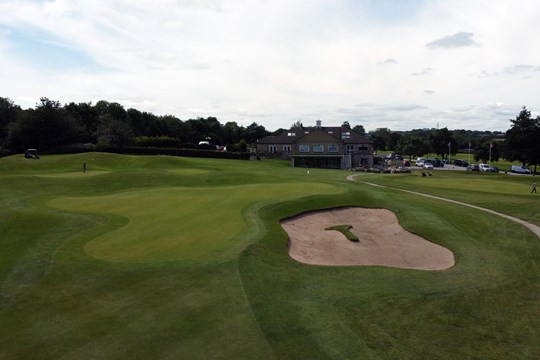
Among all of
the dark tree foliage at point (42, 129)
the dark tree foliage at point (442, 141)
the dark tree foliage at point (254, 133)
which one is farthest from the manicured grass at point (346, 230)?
the dark tree foliage at point (254, 133)

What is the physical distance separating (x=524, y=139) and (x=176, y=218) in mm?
83564

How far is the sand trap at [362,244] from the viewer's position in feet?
68.8

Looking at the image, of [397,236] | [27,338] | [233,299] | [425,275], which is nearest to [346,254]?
[425,275]

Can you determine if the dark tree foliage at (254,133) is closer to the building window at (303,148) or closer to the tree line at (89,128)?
the tree line at (89,128)

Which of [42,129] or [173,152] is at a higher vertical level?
[42,129]

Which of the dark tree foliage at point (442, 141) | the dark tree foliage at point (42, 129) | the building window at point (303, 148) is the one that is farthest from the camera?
A: the dark tree foliage at point (442, 141)

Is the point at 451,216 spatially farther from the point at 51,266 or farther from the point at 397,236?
the point at 51,266

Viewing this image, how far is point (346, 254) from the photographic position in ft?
71.7

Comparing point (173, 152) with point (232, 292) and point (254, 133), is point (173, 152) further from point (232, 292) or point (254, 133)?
point (254, 133)

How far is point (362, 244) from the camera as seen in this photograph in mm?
24203

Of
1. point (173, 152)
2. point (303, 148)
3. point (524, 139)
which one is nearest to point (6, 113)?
point (173, 152)

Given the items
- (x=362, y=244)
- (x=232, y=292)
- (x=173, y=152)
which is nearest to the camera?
(x=232, y=292)

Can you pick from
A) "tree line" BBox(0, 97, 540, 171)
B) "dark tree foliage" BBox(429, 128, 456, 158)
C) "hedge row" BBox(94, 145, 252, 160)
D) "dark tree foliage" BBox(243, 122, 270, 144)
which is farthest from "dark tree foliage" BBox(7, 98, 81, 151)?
"dark tree foliage" BBox(429, 128, 456, 158)

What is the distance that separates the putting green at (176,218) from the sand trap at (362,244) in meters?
3.47
